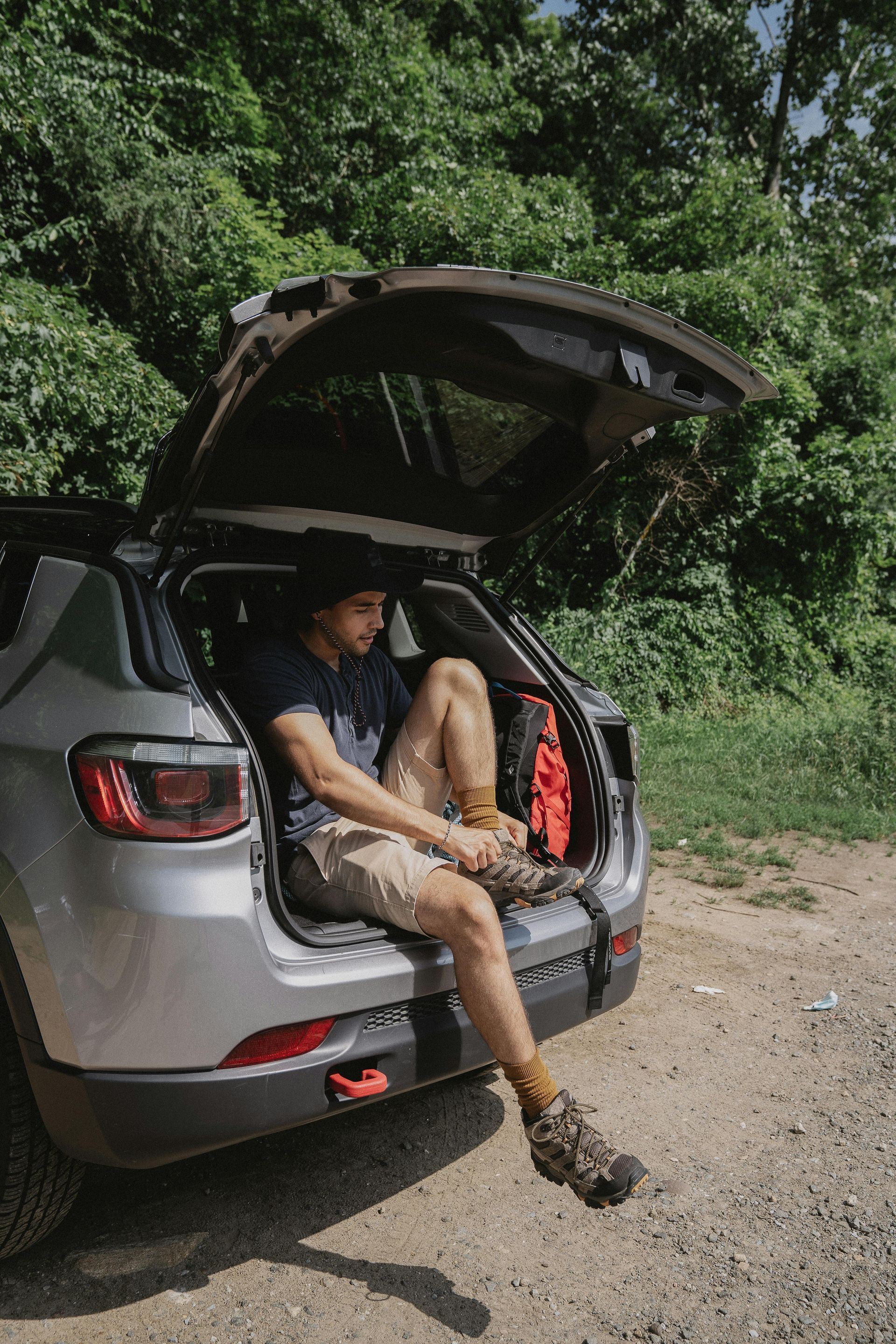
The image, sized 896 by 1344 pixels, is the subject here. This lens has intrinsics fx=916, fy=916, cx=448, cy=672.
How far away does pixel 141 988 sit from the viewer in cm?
176

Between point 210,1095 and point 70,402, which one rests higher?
point 70,402

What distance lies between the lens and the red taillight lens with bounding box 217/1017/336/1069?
1842 mm

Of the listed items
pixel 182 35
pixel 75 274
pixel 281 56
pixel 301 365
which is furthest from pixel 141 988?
pixel 281 56

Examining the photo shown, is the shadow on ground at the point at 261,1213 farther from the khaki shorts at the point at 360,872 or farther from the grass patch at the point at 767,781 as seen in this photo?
the grass patch at the point at 767,781

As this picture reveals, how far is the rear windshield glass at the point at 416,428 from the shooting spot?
2566mm

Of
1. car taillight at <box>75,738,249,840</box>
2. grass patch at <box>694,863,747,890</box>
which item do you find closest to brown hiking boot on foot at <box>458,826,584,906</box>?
car taillight at <box>75,738,249,840</box>

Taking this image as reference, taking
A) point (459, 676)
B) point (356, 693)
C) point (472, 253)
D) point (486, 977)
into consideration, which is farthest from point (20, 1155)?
point (472, 253)

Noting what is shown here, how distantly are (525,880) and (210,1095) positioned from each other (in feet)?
3.07

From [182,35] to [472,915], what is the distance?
1308 cm

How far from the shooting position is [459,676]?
2861mm

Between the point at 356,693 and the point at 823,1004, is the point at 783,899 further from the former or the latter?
the point at 356,693

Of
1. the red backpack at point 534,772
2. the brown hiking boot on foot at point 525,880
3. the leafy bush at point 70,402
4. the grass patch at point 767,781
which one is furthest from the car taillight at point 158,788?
the leafy bush at point 70,402

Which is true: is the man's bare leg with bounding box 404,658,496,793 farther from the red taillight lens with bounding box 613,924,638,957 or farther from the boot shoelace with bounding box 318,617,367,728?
the red taillight lens with bounding box 613,924,638,957

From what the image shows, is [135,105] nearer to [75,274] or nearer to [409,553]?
[75,274]
